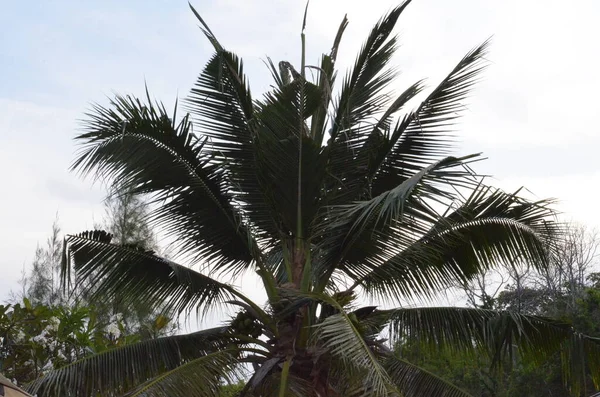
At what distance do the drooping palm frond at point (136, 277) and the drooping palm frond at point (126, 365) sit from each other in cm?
46

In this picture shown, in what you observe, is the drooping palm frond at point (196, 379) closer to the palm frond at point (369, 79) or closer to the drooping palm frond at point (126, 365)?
the drooping palm frond at point (126, 365)

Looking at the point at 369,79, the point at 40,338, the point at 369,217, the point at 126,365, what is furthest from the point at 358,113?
the point at 40,338

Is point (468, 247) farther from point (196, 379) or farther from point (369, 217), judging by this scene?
point (196, 379)

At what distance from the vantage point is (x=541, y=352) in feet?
25.7

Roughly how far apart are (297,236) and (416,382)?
1.71m

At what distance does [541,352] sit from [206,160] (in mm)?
3757

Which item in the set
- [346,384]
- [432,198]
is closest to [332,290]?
[346,384]

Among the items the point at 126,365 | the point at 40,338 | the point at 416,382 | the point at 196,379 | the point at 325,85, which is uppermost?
the point at 325,85

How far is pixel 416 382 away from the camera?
712 centimetres

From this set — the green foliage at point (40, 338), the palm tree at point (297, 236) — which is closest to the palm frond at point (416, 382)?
the palm tree at point (297, 236)

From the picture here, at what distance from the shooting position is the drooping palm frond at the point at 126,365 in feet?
23.2

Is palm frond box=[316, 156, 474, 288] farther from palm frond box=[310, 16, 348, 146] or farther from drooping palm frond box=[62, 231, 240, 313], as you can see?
drooping palm frond box=[62, 231, 240, 313]

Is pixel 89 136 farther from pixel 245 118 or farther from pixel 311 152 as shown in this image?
pixel 311 152

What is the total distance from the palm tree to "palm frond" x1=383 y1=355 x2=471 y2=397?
0.04 ft
